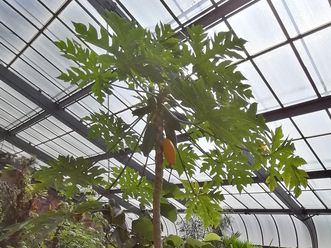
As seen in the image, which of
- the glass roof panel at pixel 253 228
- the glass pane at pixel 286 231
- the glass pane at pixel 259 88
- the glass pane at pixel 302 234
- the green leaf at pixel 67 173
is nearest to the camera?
the green leaf at pixel 67 173

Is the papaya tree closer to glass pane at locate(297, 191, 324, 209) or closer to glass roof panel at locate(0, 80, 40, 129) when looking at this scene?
glass pane at locate(297, 191, 324, 209)

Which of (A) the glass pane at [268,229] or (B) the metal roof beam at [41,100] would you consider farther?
(A) the glass pane at [268,229]

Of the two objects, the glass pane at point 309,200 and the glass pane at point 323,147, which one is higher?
the glass pane at point 323,147

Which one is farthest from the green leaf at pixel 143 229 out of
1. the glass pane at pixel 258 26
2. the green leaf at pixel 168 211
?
the glass pane at pixel 258 26

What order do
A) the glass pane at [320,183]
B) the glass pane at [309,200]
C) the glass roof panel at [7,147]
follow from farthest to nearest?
the glass roof panel at [7,147] → the glass pane at [309,200] → the glass pane at [320,183]

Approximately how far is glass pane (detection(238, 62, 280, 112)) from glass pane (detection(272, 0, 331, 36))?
1.31 m

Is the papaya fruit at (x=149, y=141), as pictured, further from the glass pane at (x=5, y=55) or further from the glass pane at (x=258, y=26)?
the glass pane at (x=5, y=55)

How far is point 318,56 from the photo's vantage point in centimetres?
665

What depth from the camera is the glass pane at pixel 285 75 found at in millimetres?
6898

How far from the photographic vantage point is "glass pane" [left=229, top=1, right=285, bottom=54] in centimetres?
619

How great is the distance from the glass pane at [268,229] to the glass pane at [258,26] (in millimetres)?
10199

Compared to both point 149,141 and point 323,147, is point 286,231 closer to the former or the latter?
point 323,147

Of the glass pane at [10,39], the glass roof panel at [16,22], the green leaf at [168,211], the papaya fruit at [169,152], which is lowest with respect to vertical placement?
the green leaf at [168,211]

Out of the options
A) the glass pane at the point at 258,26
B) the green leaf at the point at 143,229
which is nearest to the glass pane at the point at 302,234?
the glass pane at the point at 258,26
